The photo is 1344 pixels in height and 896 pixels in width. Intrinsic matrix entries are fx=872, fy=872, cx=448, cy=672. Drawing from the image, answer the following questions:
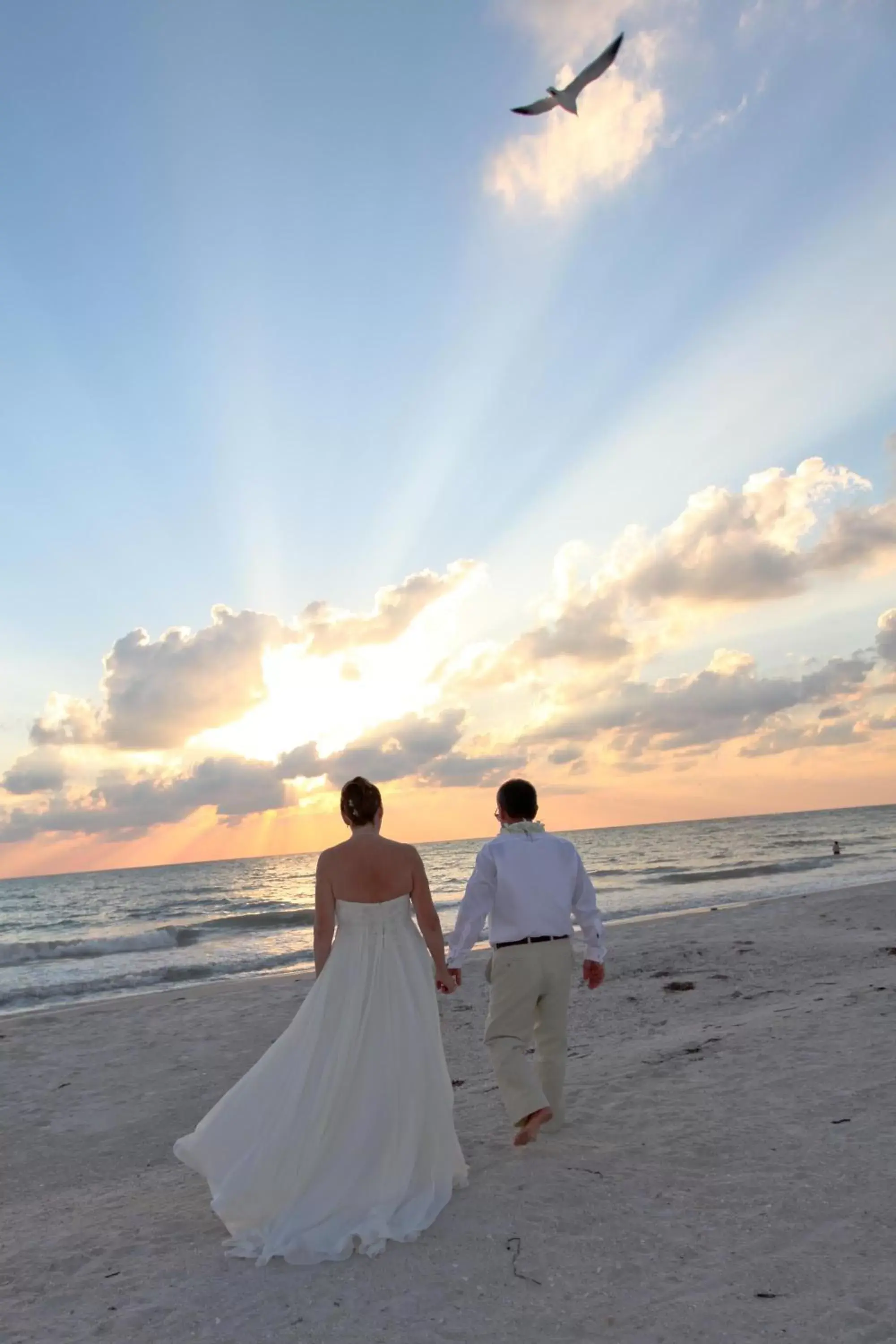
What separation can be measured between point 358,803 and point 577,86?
866cm

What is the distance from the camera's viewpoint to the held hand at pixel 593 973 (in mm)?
5330

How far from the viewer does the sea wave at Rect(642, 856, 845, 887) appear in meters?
34.2

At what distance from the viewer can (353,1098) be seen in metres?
4.46

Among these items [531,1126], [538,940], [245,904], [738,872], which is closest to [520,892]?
[538,940]

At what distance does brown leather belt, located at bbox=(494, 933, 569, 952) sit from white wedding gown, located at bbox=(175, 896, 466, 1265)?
64 centimetres

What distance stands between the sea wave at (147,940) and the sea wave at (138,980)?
4.87 metres

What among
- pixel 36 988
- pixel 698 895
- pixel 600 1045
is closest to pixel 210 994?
pixel 36 988

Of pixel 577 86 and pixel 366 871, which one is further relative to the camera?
pixel 577 86

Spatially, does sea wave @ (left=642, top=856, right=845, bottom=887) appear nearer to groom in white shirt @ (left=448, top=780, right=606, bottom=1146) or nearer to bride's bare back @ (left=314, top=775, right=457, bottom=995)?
groom in white shirt @ (left=448, top=780, right=606, bottom=1146)

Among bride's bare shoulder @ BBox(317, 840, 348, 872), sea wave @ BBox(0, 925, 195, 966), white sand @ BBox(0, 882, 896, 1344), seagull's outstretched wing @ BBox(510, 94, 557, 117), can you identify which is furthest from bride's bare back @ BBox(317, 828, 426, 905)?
sea wave @ BBox(0, 925, 195, 966)

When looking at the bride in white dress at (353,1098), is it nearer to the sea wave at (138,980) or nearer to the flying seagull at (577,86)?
the flying seagull at (577,86)

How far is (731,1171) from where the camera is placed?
4.74 m

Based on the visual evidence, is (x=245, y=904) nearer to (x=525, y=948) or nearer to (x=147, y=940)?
(x=147, y=940)

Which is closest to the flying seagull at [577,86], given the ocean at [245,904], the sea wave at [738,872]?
the ocean at [245,904]
